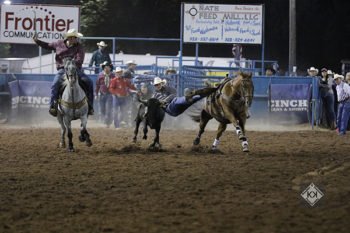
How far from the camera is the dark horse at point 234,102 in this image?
1230cm

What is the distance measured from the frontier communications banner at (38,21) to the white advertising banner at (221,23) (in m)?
3.87

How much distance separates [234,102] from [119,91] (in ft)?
24.5

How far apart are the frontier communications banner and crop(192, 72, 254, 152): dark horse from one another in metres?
11.0

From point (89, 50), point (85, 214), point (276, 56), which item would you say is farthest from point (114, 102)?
point (276, 56)

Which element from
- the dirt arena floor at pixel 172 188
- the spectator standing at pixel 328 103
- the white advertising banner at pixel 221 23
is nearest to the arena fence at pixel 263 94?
the spectator standing at pixel 328 103

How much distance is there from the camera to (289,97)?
21.4 meters

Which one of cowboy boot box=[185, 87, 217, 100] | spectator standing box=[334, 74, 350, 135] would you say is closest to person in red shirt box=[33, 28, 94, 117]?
cowboy boot box=[185, 87, 217, 100]

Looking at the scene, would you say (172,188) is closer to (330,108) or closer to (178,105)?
(178,105)

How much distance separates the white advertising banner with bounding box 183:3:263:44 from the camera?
72.2 feet

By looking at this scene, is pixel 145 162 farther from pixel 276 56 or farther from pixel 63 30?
pixel 276 56

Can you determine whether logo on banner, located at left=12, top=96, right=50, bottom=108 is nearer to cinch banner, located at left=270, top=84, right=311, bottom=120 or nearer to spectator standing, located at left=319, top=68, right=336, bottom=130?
cinch banner, located at left=270, top=84, right=311, bottom=120

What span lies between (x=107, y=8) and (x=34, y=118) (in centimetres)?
2058

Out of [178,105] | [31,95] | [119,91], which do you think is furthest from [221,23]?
[178,105]

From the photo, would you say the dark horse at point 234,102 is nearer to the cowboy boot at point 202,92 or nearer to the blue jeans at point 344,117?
the cowboy boot at point 202,92
